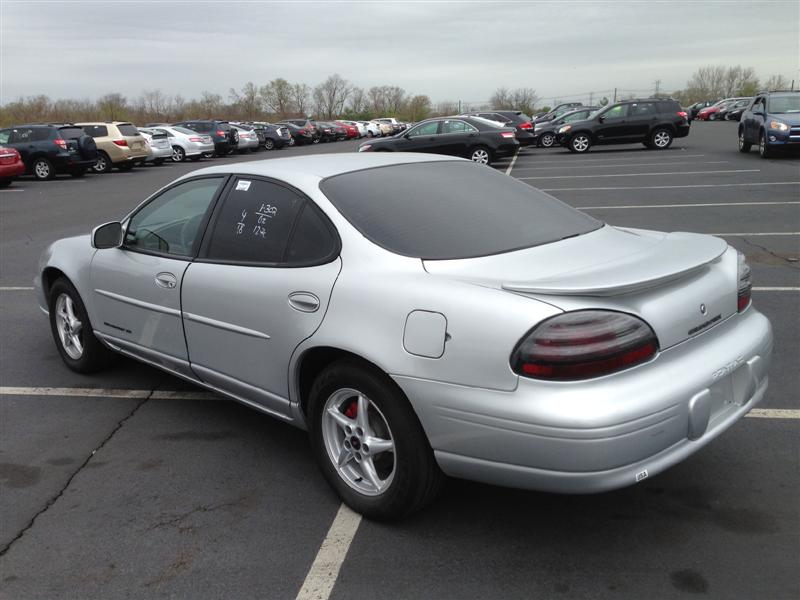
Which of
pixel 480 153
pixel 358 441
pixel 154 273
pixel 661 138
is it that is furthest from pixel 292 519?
pixel 661 138

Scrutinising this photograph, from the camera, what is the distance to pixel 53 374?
17.5ft

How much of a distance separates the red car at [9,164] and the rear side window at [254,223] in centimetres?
1892

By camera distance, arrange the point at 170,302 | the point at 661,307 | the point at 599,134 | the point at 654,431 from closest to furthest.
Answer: the point at 654,431 → the point at 661,307 → the point at 170,302 → the point at 599,134

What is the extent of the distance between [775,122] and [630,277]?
19.1m

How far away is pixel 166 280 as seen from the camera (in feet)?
13.4

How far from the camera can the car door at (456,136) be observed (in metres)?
21.3

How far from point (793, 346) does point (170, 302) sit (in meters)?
4.18

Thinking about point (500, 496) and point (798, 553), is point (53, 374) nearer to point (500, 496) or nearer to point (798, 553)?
point (500, 496)

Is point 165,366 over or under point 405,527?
over

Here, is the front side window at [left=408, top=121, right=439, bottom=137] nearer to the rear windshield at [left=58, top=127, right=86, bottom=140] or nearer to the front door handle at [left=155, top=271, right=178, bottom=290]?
the rear windshield at [left=58, top=127, right=86, bottom=140]

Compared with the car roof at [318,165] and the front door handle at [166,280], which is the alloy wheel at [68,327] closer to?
the front door handle at [166,280]

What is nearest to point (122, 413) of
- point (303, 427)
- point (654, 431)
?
point (303, 427)

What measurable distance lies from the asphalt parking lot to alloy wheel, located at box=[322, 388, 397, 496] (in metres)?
0.19

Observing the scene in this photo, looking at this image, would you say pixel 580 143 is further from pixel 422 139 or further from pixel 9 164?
pixel 9 164
